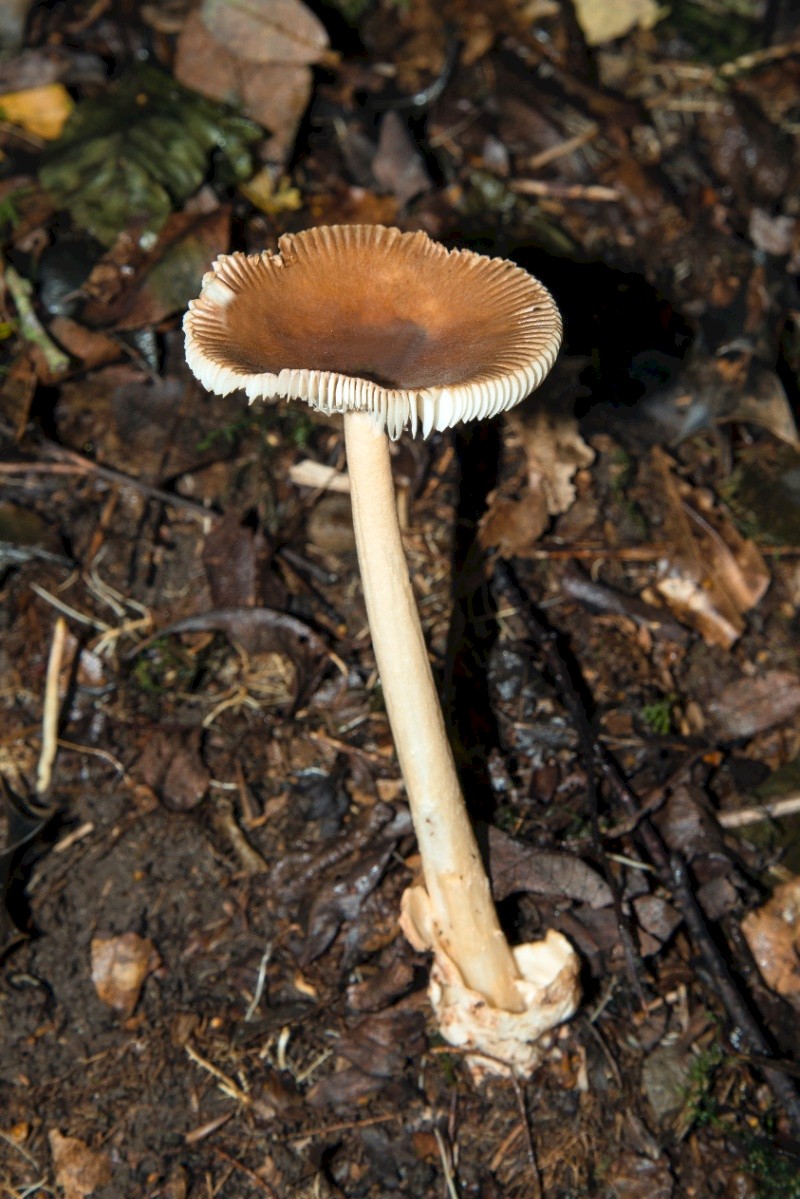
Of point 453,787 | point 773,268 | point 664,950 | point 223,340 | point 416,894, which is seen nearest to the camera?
point 223,340

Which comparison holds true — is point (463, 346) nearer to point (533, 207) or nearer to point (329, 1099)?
point (329, 1099)

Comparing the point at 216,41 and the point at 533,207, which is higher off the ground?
the point at 216,41

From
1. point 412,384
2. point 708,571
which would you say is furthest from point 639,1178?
point 412,384

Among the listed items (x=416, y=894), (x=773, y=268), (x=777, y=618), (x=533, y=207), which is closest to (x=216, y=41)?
(x=533, y=207)

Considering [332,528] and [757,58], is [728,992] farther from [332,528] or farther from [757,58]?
[757,58]

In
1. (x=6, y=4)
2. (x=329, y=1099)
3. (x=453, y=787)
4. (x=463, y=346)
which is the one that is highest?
(x=463, y=346)

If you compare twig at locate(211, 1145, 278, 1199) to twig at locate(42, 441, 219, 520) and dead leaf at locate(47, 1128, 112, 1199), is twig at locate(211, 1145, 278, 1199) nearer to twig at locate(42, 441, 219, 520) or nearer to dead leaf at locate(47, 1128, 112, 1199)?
dead leaf at locate(47, 1128, 112, 1199)

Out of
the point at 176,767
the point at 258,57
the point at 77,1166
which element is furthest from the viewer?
the point at 258,57
